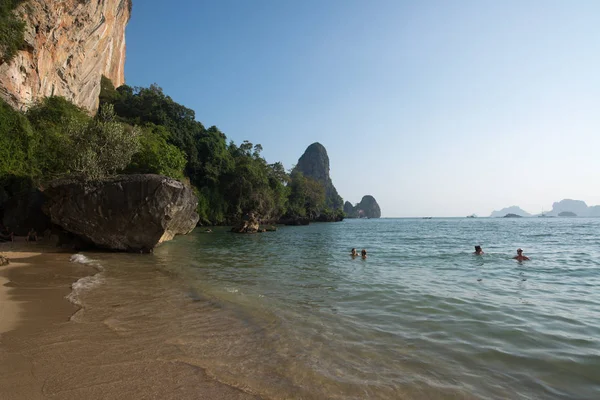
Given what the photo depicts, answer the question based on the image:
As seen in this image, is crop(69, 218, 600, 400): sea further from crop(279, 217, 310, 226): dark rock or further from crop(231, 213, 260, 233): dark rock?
crop(279, 217, 310, 226): dark rock

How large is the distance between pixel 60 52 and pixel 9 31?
806 centimetres

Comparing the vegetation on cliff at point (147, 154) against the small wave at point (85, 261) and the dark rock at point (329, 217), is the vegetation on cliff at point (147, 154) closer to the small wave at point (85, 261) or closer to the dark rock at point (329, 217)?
the dark rock at point (329, 217)

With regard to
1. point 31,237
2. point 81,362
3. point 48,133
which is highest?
point 48,133

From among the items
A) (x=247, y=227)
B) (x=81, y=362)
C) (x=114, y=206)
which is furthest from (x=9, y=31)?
(x=81, y=362)

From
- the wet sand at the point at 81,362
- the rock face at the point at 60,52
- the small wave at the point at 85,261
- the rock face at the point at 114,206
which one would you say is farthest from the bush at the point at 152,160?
the wet sand at the point at 81,362

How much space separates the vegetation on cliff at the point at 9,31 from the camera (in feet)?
73.4

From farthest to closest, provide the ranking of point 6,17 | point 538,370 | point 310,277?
1. point 6,17
2. point 310,277
3. point 538,370

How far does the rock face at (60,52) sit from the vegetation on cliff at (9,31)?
0.74 meters

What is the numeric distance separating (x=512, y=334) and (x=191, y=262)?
13.1 m

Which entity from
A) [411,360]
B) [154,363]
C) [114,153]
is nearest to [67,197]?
[114,153]

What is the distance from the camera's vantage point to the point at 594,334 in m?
5.86

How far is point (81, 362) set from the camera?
4027mm

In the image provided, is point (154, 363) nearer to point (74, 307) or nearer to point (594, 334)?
point (74, 307)

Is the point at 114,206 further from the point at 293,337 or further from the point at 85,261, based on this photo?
the point at 293,337
